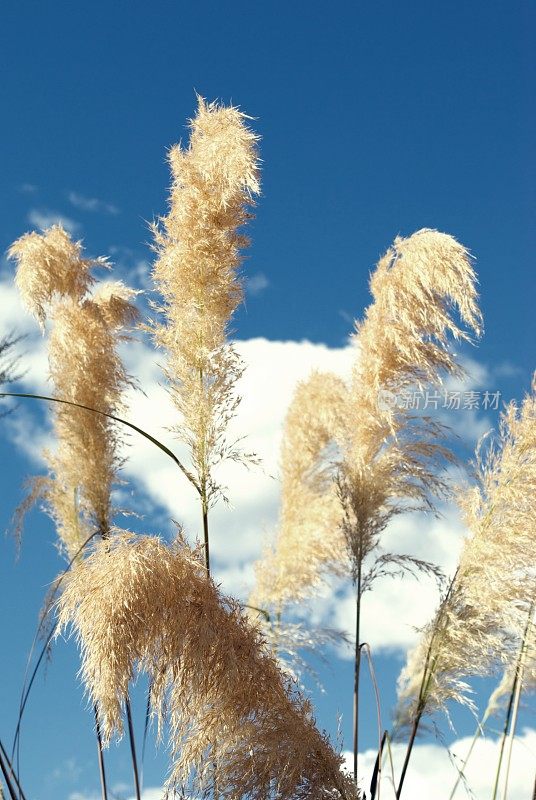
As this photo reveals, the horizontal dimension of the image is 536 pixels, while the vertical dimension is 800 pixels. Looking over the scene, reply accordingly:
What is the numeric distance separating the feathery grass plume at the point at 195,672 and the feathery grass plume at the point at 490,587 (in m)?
1.01

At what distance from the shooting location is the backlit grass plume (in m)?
3.77

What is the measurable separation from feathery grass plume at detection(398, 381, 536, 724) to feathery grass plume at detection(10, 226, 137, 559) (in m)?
1.55

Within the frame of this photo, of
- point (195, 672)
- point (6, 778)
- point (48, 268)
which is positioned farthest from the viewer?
point (48, 268)

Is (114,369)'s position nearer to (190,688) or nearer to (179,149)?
(179,149)

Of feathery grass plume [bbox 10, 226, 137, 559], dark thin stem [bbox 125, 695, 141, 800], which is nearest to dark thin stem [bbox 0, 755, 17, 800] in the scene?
dark thin stem [bbox 125, 695, 141, 800]

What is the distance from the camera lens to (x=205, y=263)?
3633mm

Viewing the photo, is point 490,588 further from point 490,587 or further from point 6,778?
point 6,778

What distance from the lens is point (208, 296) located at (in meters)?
3.62

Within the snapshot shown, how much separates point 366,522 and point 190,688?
5.10 ft

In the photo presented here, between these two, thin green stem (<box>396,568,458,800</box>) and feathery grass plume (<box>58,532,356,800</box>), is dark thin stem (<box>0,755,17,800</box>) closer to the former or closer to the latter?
feathery grass plume (<box>58,532,356,800</box>)

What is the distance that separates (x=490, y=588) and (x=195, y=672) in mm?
1374

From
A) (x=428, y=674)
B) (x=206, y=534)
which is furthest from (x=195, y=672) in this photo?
(x=428, y=674)

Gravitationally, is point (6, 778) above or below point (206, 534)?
below

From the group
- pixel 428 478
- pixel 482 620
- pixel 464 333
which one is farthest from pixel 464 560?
pixel 464 333
